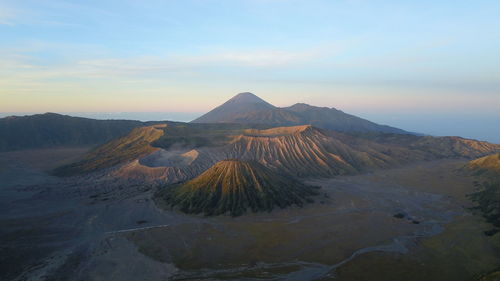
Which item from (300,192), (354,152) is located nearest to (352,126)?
(354,152)

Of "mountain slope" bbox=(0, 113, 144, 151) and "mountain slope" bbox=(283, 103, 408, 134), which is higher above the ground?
"mountain slope" bbox=(283, 103, 408, 134)

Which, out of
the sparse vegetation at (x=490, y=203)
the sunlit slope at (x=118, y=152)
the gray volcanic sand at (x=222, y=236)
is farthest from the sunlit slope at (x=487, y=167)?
the sunlit slope at (x=118, y=152)

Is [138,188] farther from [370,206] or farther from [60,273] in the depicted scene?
[370,206]

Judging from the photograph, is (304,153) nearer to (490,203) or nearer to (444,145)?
(490,203)

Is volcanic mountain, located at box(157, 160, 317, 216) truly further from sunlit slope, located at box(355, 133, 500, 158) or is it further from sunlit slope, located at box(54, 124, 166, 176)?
sunlit slope, located at box(355, 133, 500, 158)

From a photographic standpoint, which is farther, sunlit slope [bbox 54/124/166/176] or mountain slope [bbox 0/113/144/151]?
mountain slope [bbox 0/113/144/151]

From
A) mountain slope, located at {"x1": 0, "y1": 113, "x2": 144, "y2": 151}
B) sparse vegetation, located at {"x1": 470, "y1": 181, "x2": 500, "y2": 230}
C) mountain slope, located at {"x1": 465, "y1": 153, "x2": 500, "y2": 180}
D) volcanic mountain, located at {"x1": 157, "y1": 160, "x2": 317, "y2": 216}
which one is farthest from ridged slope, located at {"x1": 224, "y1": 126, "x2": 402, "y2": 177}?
mountain slope, located at {"x1": 0, "y1": 113, "x2": 144, "y2": 151}

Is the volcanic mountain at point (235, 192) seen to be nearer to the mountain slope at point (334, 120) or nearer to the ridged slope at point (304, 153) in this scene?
the ridged slope at point (304, 153)
